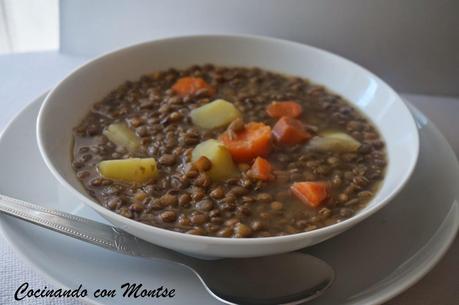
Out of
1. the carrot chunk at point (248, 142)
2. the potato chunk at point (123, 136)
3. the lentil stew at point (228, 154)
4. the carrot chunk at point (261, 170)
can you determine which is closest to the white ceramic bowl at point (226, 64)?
the lentil stew at point (228, 154)

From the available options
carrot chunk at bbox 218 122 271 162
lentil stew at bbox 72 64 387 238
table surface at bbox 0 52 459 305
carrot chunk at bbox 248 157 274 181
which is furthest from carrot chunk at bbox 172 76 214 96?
table surface at bbox 0 52 459 305

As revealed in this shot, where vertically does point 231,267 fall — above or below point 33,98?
above

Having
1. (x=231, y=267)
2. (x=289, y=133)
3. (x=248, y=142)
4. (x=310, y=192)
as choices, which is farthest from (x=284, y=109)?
(x=231, y=267)

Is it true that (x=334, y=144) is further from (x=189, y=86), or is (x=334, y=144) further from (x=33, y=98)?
(x=33, y=98)

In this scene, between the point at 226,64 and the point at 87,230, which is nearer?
the point at 87,230

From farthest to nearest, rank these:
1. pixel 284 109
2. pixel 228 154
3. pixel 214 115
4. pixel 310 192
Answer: pixel 284 109, pixel 214 115, pixel 228 154, pixel 310 192

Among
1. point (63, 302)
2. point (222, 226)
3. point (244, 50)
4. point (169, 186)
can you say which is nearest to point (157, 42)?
point (244, 50)

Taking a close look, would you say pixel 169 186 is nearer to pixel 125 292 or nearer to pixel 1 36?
pixel 125 292
